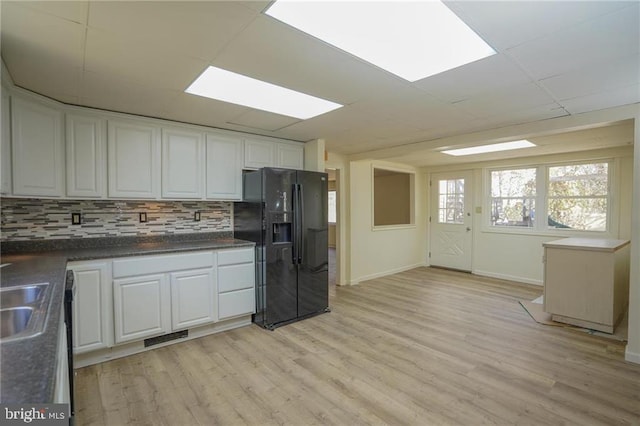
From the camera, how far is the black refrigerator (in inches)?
135

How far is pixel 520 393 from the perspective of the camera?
7.28 ft

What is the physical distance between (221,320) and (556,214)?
5.38m

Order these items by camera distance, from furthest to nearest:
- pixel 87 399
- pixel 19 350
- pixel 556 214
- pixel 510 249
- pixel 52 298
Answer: pixel 510 249, pixel 556 214, pixel 87 399, pixel 52 298, pixel 19 350

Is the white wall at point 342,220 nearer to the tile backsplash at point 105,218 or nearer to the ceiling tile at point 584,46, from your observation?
the tile backsplash at point 105,218

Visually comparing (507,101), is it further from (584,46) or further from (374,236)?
(374,236)

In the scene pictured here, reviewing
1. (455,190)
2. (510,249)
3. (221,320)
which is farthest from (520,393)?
(455,190)

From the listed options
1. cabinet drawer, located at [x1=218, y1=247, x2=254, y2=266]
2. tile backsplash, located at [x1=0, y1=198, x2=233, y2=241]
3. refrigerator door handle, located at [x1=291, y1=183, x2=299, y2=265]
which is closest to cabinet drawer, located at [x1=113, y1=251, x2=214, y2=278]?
cabinet drawer, located at [x1=218, y1=247, x2=254, y2=266]

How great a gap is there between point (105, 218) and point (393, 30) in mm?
3091

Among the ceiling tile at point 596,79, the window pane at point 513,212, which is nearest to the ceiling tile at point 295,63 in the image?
the ceiling tile at point 596,79

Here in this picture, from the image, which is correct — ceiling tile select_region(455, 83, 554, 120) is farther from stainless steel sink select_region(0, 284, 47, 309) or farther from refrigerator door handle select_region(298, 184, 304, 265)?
stainless steel sink select_region(0, 284, 47, 309)

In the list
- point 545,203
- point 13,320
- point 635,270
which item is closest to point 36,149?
point 13,320

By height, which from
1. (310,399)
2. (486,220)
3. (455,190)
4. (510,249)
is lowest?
(310,399)

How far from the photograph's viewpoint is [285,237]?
3594 millimetres

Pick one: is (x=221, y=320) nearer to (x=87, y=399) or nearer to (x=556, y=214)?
(x=87, y=399)
